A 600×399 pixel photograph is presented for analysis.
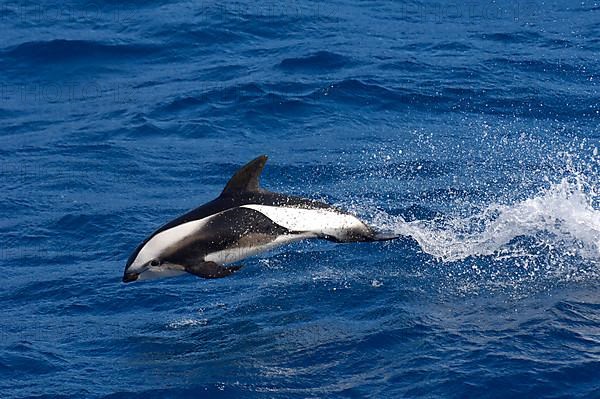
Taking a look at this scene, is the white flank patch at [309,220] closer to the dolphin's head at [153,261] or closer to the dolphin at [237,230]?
the dolphin at [237,230]

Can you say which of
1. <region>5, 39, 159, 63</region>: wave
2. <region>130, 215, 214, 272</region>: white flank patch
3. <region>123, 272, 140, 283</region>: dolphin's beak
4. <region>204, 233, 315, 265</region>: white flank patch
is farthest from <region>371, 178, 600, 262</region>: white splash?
<region>5, 39, 159, 63</region>: wave

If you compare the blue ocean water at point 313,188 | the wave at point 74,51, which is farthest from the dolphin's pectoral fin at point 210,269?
the wave at point 74,51

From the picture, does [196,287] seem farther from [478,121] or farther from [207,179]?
[478,121]

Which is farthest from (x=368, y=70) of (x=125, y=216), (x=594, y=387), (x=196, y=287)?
(x=594, y=387)

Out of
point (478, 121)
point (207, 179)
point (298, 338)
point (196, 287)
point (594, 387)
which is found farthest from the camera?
point (478, 121)

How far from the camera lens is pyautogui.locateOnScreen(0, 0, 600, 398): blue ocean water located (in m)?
11.3

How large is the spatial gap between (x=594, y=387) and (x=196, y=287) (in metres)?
5.10

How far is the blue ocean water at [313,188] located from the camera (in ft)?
37.0

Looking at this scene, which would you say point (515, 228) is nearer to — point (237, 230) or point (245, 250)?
point (245, 250)

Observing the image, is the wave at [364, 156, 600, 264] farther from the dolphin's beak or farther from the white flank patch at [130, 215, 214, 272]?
the dolphin's beak

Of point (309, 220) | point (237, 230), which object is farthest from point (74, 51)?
point (309, 220)

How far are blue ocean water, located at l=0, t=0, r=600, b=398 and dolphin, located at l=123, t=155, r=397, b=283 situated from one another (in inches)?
28.9

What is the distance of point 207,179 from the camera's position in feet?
56.0

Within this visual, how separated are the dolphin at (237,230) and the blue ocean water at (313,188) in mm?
735
